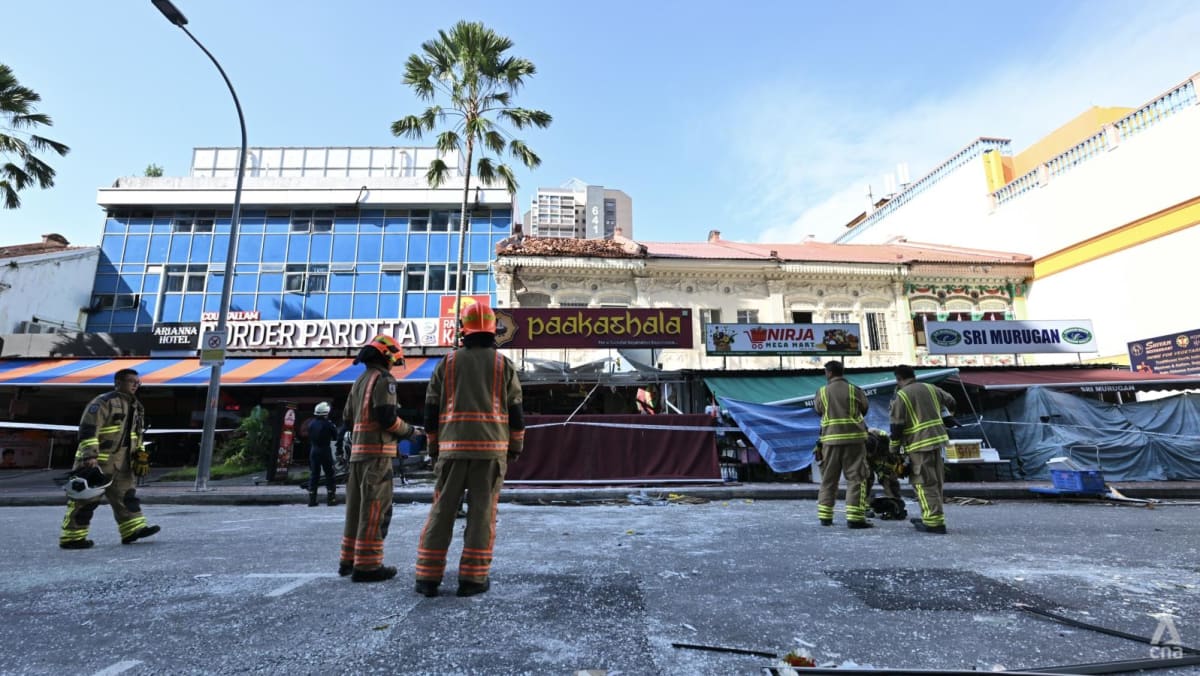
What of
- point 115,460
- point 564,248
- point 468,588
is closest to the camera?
point 468,588

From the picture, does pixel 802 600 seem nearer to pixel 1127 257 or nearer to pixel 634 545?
pixel 634 545

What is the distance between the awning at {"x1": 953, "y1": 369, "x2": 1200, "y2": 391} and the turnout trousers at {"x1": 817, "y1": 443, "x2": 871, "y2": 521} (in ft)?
28.9

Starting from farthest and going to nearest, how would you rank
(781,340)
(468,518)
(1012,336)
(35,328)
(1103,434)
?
(35,328)
(1012,336)
(781,340)
(1103,434)
(468,518)

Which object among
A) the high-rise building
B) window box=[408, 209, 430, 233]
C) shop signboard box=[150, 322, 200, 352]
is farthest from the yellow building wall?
the high-rise building

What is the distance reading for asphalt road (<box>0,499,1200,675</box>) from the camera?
2.17 meters

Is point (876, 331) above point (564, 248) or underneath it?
underneath

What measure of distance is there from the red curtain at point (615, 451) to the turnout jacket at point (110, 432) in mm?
5924

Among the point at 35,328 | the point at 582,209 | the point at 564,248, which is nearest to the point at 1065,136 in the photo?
the point at 564,248

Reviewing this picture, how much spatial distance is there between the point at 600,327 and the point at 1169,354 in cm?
1569

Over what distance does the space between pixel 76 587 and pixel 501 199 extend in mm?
19695

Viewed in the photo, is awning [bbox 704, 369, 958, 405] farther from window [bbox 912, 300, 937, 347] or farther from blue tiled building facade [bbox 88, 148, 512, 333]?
blue tiled building facade [bbox 88, 148, 512, 333]

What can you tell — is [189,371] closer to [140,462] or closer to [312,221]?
[312,221]

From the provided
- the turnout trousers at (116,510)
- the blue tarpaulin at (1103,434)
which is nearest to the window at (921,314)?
the blue tarpaulin at (1103,434)

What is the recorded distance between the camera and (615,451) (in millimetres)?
10484
